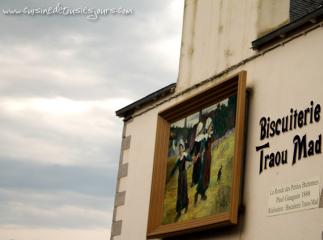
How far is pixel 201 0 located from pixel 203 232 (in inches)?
222

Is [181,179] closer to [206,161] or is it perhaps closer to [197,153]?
[197,153]

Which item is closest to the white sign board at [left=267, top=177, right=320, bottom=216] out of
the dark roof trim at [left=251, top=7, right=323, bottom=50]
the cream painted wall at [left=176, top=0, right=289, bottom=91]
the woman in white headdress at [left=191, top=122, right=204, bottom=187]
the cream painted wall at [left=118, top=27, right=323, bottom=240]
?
the cream painted wall at [left=118, top=27, right=323, bottom=240]

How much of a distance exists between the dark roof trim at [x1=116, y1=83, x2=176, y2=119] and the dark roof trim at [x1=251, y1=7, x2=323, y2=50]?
10.6ft

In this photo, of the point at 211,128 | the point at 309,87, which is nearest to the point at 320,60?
the point at 309,87

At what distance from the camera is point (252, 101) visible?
15.3 meters

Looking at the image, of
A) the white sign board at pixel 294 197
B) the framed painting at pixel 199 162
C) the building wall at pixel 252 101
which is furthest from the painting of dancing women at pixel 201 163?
the white sign board at pixel 294 197

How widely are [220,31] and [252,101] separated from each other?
2.50 m

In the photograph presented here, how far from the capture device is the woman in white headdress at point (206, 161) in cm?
1566

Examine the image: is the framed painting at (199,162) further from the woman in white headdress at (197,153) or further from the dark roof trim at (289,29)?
the dark roof trim at (289,29)

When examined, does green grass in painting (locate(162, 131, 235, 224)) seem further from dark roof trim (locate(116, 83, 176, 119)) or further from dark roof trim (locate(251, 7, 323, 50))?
dark roof trim (locate(116, 83, 176, 119))

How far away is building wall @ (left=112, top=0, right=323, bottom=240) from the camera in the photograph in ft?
44.7

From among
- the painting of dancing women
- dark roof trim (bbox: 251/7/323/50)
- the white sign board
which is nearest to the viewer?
the white sign board

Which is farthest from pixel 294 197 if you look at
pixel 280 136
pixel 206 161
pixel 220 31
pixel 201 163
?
pixel 220 31

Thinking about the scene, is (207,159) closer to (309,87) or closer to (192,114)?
(192,114)
